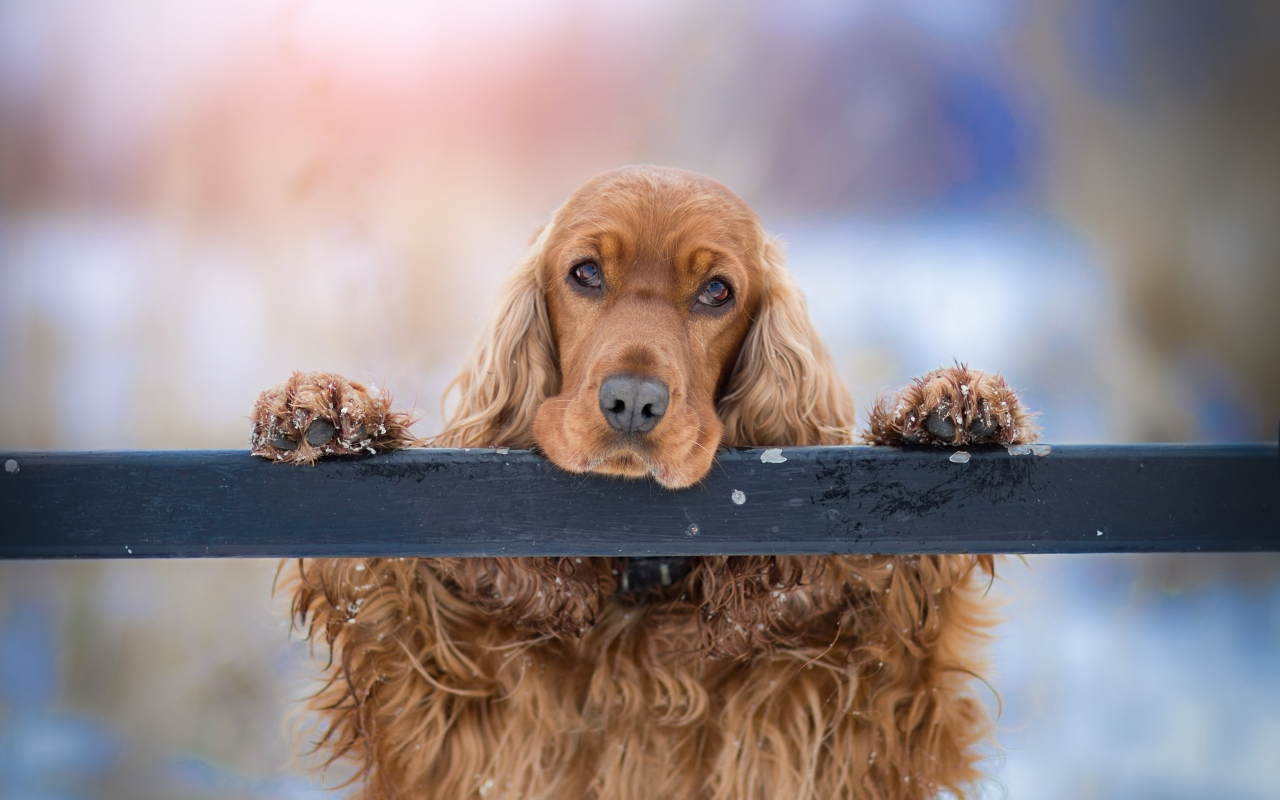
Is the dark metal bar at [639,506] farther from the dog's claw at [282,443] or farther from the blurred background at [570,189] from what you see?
the blurred background at [570,189]

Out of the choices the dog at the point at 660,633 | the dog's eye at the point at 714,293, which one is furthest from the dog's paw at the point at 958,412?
the dog's eye at the point at 714,293

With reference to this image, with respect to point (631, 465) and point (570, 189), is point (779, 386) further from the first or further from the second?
point (570, 189)

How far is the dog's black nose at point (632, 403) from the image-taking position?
1614 mm

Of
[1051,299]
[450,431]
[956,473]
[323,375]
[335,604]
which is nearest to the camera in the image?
[956,473]

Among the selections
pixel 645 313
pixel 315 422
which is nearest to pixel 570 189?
pixel 645 313

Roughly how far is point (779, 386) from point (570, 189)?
163 centimetres

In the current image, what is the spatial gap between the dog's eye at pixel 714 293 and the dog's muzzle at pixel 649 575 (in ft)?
1.95

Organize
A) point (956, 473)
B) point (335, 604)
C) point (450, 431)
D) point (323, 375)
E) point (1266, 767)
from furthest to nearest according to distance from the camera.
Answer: point (1266, 767) → point (450, 431) → point (335, 604) → point (323, 375) → point (956, 473)

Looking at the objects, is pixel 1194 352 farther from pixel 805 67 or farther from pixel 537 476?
pixel 537 476

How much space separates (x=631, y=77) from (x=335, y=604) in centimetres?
266

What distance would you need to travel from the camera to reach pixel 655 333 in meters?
1.85

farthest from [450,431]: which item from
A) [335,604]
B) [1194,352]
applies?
[1194,352]

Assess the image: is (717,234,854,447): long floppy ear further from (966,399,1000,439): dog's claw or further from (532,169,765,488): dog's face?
(966,399,1000,439): dog's claw

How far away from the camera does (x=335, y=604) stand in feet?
6.64
